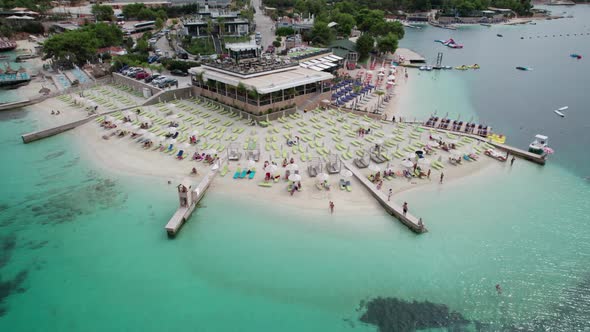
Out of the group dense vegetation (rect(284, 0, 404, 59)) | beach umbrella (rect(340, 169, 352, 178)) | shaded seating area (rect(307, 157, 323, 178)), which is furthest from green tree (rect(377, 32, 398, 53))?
beach umbrella (rect(340, 169, 352, 178))

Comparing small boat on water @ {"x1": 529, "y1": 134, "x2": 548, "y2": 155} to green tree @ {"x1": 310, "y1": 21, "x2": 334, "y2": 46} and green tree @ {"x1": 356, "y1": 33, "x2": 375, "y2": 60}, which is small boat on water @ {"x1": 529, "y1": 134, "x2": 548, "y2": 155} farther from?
green tree @ {"x1": 310, "y1": 21, "x2": 334, "y2": 46}

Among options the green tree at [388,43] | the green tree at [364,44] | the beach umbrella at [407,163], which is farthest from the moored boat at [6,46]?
the beach umbrella at [407,163]

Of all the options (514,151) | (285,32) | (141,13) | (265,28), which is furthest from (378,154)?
(141,13)

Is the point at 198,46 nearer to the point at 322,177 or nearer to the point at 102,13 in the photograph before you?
the point at 322,177

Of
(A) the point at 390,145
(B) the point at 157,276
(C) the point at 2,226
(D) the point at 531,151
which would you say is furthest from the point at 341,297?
(D) the point at 531,151

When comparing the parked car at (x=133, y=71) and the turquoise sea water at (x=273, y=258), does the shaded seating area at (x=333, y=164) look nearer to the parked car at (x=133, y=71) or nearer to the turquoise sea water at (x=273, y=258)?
the turquoise sea water at (x=273, y=258)

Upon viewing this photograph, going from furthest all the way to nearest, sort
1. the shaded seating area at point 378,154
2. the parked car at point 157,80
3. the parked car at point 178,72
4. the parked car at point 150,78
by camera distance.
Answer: the parked car at point 178,72 → the parked car at point 150,78 → the parked car at point 157,80 → the shaded seating area at point 378,154
